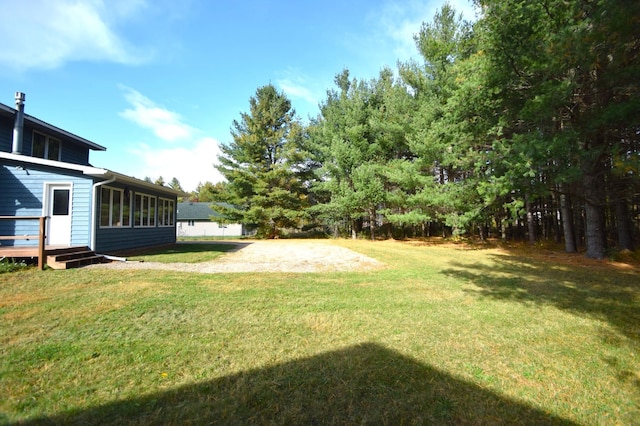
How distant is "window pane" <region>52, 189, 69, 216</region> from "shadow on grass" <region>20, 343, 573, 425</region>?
32.2 feet

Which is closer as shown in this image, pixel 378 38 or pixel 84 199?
pixel 84 199

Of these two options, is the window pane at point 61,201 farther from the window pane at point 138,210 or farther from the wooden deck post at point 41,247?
the window pane at point 138,210

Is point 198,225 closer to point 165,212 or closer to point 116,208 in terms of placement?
point 165,212

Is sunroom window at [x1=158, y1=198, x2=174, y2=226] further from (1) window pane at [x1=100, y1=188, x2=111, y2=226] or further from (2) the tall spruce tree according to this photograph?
(2) the tall spruce tree

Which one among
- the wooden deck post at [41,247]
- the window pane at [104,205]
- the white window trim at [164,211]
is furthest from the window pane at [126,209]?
the wooden deck post at [41,247]

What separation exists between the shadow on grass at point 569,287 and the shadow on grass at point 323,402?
2.81 meters

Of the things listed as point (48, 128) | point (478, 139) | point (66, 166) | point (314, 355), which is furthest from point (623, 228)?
point (48, 128)

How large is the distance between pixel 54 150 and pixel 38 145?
0.86m

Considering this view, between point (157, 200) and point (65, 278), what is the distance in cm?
788

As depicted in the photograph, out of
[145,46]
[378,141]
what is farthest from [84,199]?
[378,141]

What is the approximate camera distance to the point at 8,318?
3.72 m

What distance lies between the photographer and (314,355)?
114 inches

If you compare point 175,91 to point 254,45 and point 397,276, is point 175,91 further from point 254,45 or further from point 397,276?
point 397,276

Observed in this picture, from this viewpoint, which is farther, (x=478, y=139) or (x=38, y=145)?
(x=38, y=145)
